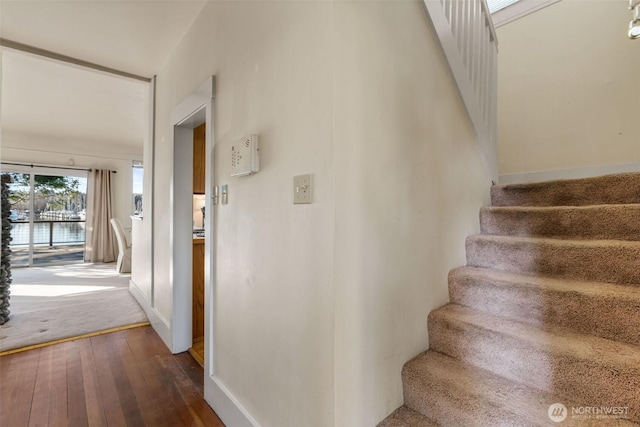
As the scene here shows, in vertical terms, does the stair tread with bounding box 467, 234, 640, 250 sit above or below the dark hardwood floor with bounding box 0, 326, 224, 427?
above

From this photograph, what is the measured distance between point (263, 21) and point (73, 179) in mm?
7263

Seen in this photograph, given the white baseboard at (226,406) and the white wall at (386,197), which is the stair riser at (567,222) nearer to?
the white wall at (386,197)

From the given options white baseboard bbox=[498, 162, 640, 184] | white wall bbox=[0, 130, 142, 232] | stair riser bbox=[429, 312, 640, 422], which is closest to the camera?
stair riser bbox=[429, 312, 640, 422]

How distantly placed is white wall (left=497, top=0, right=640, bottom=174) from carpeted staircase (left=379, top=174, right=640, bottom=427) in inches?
48.5

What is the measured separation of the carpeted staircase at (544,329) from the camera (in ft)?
3.26

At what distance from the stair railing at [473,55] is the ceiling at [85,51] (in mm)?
1623

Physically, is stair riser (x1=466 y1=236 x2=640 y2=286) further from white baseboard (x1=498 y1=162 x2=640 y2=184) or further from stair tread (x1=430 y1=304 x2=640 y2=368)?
white baseboard (x1=498 y1=162 x2=640 y2=184)

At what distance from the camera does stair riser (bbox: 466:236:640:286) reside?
4.18 feet

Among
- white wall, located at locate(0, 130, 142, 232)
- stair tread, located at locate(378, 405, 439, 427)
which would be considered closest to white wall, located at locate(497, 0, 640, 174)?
stair tread, located at locate(378, 405, 439, 427)

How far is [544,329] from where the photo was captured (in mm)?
1245

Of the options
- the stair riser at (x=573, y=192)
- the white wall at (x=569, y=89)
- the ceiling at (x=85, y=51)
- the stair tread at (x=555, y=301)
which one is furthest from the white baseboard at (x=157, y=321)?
the white wall at (x=569, y=89)

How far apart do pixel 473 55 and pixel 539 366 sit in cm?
193

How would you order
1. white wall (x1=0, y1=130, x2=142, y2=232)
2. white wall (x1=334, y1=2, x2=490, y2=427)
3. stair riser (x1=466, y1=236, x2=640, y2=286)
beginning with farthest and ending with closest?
white wall (x1=0, y1=130, x2=142, y2=232) → stair riser (x1=466, y1=236, x2=640, y2=286) → white wall (x1=334, y1=2, x2=490, y2=427)

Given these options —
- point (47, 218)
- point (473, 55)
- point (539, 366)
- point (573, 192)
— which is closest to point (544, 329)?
point (539, 366)
